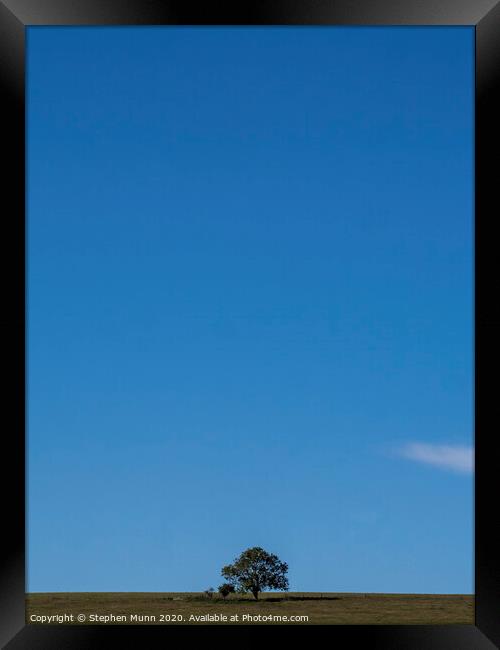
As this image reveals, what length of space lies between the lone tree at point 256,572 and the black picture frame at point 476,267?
134cm

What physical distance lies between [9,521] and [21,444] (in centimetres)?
27

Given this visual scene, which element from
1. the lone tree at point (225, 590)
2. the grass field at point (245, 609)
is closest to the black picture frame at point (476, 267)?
the grass field at point (245, 609)

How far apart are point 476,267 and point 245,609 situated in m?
1.51

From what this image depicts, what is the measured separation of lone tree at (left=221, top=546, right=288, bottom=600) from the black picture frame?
1.34m

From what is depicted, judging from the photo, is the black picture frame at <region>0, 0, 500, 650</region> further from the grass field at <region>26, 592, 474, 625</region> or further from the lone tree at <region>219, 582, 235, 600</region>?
the lone tree at <region>219, 582, 235, 600</region>

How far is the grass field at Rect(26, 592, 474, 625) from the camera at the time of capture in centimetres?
268

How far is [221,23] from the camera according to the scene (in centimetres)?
283

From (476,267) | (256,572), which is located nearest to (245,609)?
(476,267)

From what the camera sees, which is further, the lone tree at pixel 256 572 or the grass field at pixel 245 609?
the lone tree at pixel 256 572

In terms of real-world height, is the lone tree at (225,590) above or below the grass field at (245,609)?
below

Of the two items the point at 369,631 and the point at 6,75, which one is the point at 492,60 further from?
the point at 369,631

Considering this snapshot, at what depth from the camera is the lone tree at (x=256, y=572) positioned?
4285mm

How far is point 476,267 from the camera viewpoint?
269 centimetres

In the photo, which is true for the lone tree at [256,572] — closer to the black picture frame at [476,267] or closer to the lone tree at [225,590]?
the lone tree at [225,590]
